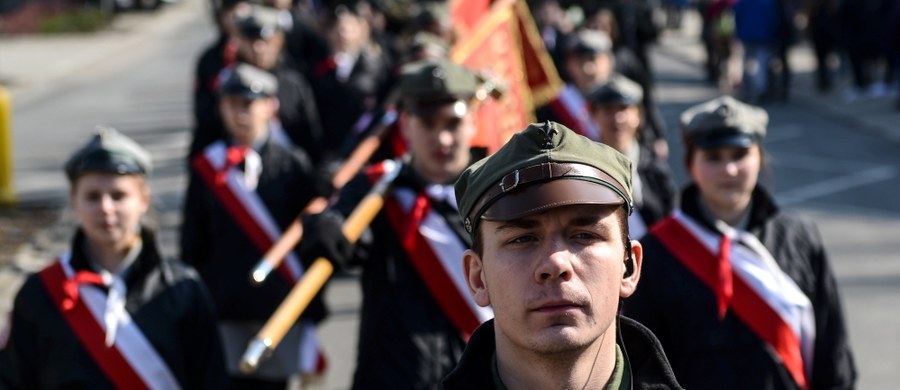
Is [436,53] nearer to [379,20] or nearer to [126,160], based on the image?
[126,160]

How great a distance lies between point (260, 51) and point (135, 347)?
500cm

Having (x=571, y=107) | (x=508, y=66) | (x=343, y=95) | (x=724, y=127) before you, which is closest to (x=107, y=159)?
(x=724, y=127)

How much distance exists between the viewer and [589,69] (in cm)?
1045

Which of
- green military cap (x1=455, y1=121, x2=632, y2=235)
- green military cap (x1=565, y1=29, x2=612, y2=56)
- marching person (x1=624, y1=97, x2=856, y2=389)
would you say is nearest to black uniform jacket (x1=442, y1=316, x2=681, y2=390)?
green military cap (x1=455, y1=121, x2=632, y2=235)

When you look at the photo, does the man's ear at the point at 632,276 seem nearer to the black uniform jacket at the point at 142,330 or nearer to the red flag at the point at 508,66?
the black uniform jacket at the point at 142,330

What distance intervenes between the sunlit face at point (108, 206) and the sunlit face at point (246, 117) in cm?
268

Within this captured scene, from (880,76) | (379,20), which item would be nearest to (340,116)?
(379,20)

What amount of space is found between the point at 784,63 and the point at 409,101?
17510 millimetres

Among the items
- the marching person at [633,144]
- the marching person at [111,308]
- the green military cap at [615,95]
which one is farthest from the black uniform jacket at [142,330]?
the green military cap at [615,95]

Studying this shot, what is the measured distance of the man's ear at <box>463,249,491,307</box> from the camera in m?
3.23

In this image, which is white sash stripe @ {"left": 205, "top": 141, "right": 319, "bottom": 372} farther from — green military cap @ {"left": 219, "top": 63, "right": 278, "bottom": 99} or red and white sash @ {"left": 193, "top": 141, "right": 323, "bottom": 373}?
green military cap @ {"left": 219, "top": 63, "right": 278, "bottom": 99}

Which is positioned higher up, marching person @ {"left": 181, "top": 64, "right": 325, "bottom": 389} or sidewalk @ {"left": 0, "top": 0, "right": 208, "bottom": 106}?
marching person @ {"left": 181, "top": 64, "right": 325, "bottom": 389}

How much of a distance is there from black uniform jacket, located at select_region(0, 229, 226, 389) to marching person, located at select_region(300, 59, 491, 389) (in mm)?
448

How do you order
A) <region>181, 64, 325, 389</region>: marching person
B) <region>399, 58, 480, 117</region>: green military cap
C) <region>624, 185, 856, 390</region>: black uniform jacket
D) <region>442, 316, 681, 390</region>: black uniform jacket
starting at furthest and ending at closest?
<region>181, 64, 325, 389</region>: marching person, <region>399, 58, 480, 117</region>: green military cap, <region>624, 185, 856, 390</region>: black uniform jacket, <region>442, 316, 681, 390</region>: black uniform jacket
